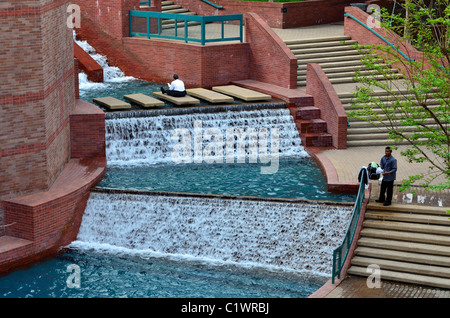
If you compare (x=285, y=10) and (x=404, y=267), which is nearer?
(x=404, y=267)

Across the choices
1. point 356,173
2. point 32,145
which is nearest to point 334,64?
point 356,173

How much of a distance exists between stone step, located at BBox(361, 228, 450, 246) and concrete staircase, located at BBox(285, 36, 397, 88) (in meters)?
10.8

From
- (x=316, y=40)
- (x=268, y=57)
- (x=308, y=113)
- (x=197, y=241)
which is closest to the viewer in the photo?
(x=197, y=241)

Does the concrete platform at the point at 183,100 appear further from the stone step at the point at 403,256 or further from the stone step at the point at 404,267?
the stone step at the point at 404,267

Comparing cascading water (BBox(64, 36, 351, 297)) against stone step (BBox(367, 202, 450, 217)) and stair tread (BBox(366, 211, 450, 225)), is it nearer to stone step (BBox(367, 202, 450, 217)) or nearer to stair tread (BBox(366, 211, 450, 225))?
stone step (BBox(367, 202, 450, 217))

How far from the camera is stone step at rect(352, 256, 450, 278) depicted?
16.5 metres

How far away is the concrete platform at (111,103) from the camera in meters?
24.4

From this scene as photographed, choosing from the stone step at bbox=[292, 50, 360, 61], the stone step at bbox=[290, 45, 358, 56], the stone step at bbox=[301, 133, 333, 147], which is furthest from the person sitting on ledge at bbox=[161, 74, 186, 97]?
the stone step at bbox=[290, 45, 358, 56]

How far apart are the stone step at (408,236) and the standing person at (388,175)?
97 centimetres

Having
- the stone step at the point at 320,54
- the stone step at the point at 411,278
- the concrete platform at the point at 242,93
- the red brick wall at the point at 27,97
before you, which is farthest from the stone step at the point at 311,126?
the stone step at the point at 411,278

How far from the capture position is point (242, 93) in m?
26.2

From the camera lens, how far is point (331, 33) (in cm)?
3198

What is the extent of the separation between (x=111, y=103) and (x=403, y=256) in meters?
11.1

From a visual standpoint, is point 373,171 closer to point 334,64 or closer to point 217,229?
point 217,229
